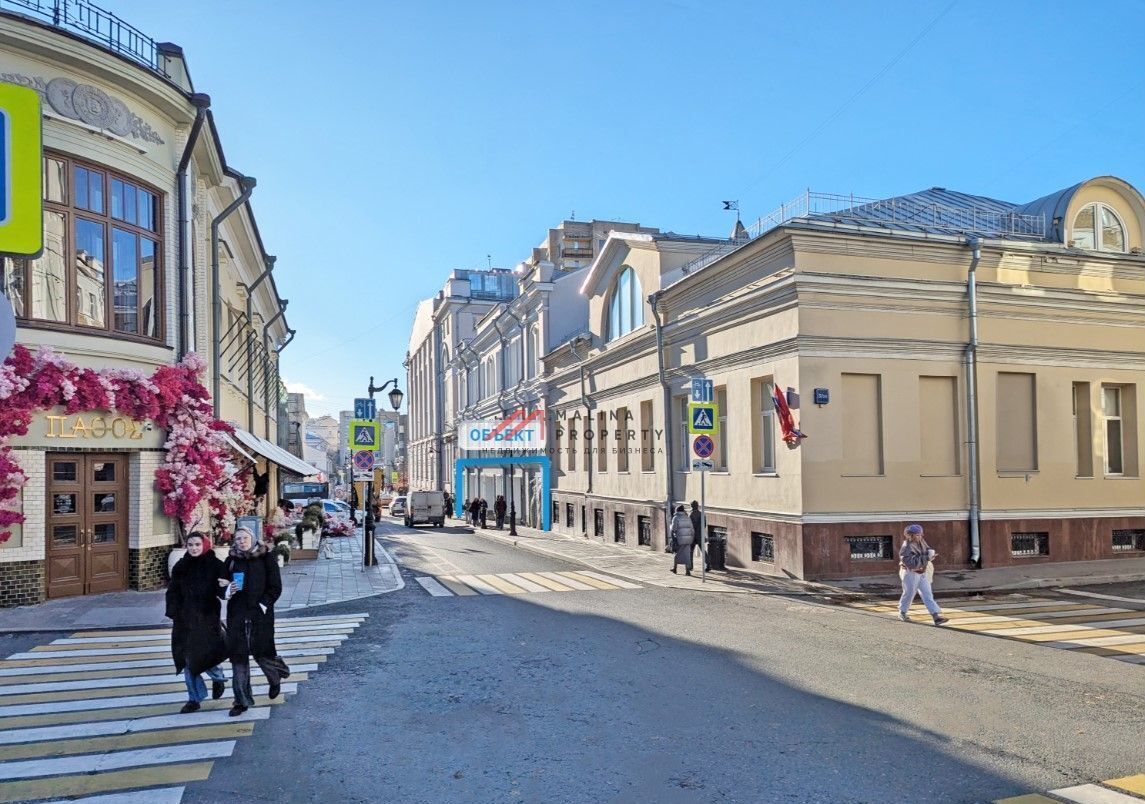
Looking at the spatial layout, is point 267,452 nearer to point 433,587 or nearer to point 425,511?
point 433,587

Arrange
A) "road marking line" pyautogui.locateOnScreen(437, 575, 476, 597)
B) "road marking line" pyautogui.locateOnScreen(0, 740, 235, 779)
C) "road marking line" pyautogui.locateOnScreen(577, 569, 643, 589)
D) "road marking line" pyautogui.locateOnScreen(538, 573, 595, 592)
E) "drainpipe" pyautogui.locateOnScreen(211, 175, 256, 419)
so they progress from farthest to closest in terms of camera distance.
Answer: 1. "drainpipe" pyautogui.locateOnScreen(211, 175, 256, 419)
2. "road marking line" pyautogui.locateOnScreen(577, 569, 643, 589)
3. "road marking line" pyautogui.locateOnScreen(538, 573, 595, 592)
4. "road marking line" pyautogui.locateOnScreen(437, 575, 476, 597)
5. "road marking line" pyautogui.locateOnScreen(0, 740, 235, 779)

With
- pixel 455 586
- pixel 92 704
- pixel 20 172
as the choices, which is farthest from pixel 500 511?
pixel 20 172

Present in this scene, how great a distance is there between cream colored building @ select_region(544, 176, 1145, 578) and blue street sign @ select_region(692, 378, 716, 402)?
1.96 ft

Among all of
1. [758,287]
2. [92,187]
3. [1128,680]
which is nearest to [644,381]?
[758,287]

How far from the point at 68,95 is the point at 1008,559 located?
67.9 ft

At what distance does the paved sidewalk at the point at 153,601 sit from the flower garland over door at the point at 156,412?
60.8 inches

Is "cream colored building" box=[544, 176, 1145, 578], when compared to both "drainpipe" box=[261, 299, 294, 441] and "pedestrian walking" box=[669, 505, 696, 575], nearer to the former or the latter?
"pedestrian walking" box=[669, 505, 696, 575]

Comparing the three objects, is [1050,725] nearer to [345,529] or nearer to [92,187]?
[92,187]

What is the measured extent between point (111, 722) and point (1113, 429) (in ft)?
70.8

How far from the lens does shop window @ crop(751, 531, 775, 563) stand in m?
18.8

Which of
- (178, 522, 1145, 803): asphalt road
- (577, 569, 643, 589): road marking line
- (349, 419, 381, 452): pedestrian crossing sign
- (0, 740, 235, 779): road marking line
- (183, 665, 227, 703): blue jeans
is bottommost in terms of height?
(577, 569, 643, 589): road marking line

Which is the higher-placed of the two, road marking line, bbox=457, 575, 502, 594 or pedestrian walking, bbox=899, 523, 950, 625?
pedestrian walking, bbox=899, 523, 950, 625

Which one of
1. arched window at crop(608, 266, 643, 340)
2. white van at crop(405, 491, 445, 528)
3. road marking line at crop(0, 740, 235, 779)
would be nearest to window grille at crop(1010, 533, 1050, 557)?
arched window at crop(608, 266, 643, 340)

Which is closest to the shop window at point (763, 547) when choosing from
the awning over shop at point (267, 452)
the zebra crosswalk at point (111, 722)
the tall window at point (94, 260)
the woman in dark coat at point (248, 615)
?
the zebra crosswalk at point (111, 722)
